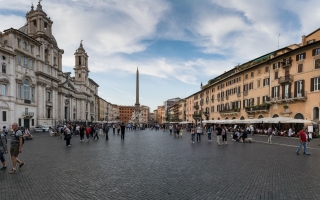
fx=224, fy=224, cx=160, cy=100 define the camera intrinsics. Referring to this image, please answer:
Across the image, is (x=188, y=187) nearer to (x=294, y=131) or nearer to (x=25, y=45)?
(x=294, y=131)

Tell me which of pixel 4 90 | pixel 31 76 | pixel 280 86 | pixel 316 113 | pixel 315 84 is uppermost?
pixel 31 76

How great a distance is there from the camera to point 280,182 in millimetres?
6594

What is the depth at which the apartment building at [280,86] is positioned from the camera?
91.0 feet

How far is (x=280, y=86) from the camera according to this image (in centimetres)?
3272

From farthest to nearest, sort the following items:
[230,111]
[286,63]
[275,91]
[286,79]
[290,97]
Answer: [230,111]
[275,91]
[286,63]
[286,79]
[290,97]

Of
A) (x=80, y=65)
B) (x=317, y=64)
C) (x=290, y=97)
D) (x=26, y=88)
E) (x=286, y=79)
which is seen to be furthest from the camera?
(x=80, y=65)

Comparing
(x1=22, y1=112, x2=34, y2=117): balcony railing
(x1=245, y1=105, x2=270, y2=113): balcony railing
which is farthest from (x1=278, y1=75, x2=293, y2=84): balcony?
(x1=22, y1=112, x2=34, y2=117): balcony railing

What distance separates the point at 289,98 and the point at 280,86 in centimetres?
300

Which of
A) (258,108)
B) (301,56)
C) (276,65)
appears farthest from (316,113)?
(258,108)

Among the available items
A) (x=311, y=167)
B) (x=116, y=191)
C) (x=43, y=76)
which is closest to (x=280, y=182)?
(x=311, y=167)

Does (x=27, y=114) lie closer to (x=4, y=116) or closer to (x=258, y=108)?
(x=4, y=116)

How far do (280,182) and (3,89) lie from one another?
41.6m

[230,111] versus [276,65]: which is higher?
[276,65]

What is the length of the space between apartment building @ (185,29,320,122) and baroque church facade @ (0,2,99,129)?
103ft
